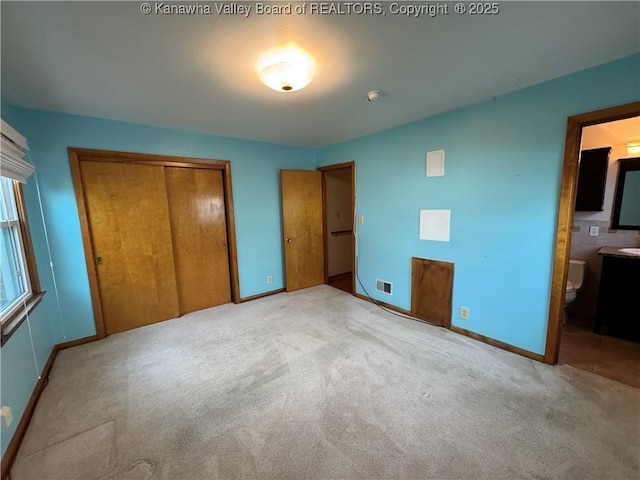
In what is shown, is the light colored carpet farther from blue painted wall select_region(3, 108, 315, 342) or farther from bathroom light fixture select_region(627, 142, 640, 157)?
bathroom light fixture select_region(627, 142, 640, 157)

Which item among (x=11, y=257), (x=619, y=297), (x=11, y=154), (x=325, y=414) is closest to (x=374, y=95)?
(x=325, y=414)

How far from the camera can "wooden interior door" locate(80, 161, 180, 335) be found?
261 centimetres

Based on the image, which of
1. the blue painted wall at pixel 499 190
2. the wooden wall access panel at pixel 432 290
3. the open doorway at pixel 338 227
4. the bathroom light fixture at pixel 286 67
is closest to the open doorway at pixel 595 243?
the blue painted wall at pixel 499 190

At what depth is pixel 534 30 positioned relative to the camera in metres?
1.37

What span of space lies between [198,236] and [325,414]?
8.59 feet

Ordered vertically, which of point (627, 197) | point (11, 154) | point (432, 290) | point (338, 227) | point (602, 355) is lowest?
point (602, 355)

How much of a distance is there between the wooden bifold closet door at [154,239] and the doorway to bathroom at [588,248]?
357 centimetres

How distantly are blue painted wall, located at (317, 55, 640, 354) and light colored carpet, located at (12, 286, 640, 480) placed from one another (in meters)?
0.46

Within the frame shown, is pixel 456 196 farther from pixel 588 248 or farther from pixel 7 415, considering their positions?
pixel 7 415

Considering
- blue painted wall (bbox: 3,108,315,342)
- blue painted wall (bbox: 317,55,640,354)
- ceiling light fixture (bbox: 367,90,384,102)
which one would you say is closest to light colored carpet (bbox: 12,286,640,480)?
blue painted wall (bbox: 317,55,640,354)

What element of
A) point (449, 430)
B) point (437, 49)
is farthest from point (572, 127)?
point (449, 430)

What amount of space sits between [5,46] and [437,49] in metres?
2.45

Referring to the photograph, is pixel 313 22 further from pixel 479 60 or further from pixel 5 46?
pixel 5 46

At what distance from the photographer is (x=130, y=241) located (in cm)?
279
